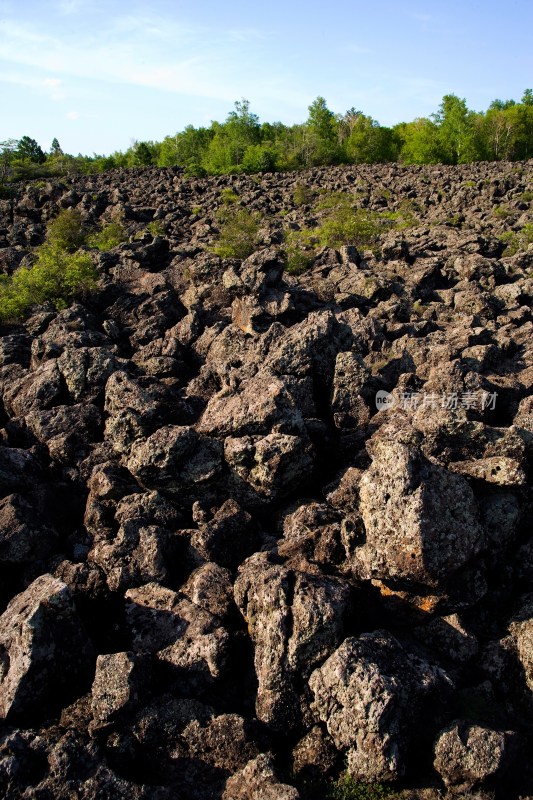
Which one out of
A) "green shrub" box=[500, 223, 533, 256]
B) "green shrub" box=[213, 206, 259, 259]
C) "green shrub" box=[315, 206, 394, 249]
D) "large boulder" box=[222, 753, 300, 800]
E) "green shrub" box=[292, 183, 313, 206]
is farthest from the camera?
"green shrub" box=[292, 183, 313, 206]

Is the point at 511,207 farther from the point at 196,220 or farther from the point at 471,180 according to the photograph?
the point at 196,220

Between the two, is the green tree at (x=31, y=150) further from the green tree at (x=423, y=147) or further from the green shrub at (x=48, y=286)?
the green shrub at (x=48, y=286)

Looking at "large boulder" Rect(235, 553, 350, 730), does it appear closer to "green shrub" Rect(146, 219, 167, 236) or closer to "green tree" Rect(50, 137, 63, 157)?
"green shrub" Rect(146, 219, 167, 236)

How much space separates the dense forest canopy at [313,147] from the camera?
78.0 meters

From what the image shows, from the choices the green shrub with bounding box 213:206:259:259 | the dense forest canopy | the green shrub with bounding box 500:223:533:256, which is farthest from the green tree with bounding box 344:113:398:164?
the green shrub with bounding box 213:206:259:259

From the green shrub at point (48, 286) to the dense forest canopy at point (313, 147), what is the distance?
5350 centimetres

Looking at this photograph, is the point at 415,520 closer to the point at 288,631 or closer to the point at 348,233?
the point at 288,631

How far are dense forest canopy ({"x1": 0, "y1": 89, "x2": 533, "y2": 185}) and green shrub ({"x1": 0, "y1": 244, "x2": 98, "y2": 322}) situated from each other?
53499 millimetres

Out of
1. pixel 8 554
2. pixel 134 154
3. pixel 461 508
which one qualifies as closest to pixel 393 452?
pixel 461 508

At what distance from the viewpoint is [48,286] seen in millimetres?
23891

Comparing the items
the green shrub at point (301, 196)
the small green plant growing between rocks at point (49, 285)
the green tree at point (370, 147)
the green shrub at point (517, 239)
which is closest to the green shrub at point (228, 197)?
the green shrub at point (301, 196)

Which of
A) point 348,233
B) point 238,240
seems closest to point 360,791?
point 238,240

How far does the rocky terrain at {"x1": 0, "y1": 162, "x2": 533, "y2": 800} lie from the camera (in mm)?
8164

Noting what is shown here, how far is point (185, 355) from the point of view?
19.0 m
